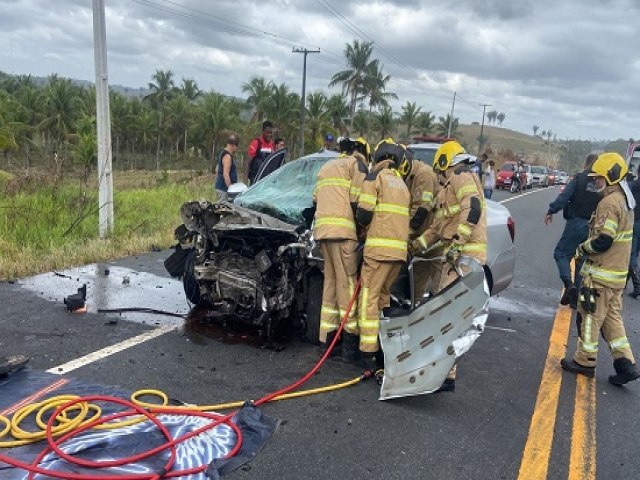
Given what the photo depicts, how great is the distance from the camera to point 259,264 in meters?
4.17

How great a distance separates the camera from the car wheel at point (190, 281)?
4832 millimetres

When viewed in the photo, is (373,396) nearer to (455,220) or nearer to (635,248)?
(455,220)

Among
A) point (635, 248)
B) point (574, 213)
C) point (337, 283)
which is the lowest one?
point (635, 248)

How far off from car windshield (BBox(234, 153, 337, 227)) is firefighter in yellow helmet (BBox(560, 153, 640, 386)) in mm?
2307

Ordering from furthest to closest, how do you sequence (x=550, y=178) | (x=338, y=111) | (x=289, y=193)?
(x=338, y=111) → (x=550, y=178) → (x=289, y=193)

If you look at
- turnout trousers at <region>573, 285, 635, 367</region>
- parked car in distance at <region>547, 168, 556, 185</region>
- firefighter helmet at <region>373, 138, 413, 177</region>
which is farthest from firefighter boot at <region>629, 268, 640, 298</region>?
parked car in distance at <region>547, 168, 556, 185</region>

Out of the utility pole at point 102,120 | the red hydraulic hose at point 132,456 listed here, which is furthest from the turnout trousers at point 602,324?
the utility pole at point 102,120

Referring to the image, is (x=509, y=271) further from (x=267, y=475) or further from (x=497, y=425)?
(x=267, y=475)

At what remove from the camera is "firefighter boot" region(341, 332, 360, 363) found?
4.14 meters

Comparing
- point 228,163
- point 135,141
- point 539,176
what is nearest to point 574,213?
point 228,163

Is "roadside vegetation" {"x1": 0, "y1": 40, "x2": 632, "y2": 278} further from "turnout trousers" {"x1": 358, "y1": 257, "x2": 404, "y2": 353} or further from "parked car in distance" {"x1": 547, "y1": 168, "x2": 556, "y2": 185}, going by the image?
"parked car in distance" {"x1": 547, "y1": 168, "x2": 556, "y2": 185}

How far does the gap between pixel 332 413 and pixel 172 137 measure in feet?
218

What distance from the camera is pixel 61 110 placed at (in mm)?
→ 53031

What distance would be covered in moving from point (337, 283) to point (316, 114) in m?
47.5
